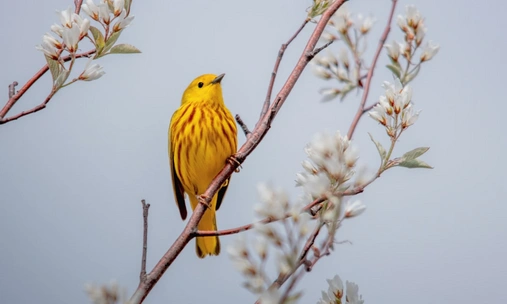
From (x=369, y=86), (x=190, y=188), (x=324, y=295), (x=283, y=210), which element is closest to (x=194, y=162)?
(x=190, y=188)

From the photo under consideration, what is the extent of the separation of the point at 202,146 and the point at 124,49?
2.45 metres

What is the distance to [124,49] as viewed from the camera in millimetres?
2117

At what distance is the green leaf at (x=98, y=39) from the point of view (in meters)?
2.06

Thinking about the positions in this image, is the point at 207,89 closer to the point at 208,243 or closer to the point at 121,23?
the point at 208,243

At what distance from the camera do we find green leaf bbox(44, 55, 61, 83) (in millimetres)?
1970

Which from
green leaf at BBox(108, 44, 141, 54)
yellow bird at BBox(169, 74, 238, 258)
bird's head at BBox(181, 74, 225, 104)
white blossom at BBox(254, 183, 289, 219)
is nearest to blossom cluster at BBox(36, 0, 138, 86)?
green leaf at BBox(108, 44, 141, 54)

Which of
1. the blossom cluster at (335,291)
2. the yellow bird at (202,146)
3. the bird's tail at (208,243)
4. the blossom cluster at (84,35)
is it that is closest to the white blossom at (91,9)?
the blossom cluster at (84,35)

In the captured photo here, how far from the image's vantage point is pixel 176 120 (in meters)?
4.95

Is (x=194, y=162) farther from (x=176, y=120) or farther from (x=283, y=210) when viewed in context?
(x=283, y=210)

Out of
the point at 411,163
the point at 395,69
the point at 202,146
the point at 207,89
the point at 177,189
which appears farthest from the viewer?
the point at 207,89

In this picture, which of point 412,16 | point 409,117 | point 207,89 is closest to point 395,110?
point 409,117

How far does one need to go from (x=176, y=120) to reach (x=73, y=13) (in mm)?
2907

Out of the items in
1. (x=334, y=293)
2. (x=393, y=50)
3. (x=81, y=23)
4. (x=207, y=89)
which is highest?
(x=207, y=89)

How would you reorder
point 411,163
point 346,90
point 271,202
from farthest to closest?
point 346,90 < point 411,163 < point 271,202
